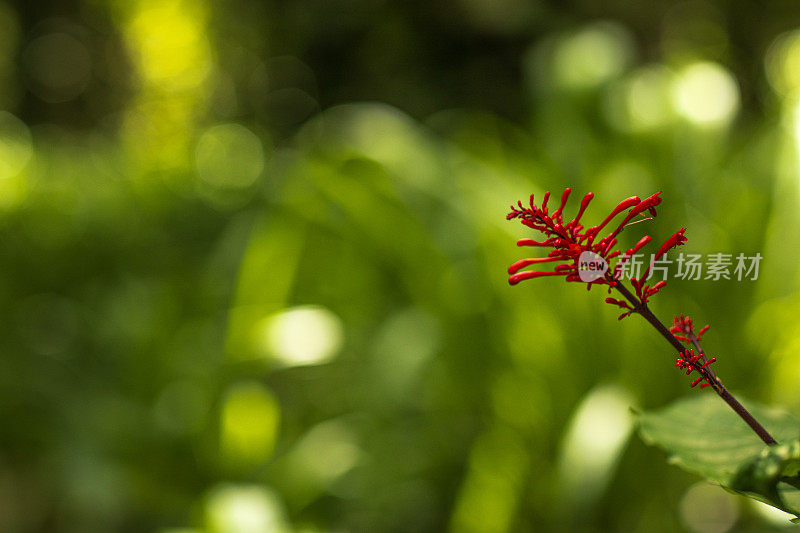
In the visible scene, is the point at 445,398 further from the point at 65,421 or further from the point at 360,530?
the point at 65,421

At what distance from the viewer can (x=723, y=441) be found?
0.16 metres

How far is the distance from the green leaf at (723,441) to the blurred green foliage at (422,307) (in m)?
0.45

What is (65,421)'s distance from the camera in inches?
46.3

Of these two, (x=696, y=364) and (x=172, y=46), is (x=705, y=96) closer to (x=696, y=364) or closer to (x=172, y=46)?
(x=696, y=364)

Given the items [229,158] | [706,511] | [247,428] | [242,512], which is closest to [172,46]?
[229,158]

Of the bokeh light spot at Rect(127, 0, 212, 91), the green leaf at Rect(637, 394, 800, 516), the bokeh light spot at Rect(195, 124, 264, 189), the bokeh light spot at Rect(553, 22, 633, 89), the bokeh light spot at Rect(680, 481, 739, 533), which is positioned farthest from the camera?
the bokeh light spot at Rect(127, 0, 212, 91)

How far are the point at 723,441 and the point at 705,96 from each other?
801 mm

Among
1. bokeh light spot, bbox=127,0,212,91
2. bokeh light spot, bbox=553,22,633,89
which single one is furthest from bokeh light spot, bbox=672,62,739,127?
bokeh light spot, bbox=127,0,212,91

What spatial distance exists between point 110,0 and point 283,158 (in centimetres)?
393

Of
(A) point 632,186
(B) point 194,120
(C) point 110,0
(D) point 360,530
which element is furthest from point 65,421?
(C) point 110,0

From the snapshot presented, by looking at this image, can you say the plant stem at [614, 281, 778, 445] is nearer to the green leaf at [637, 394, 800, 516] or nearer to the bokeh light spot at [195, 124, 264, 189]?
the green leaf at [637, 394, 800, 516]

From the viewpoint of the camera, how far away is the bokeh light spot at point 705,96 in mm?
831

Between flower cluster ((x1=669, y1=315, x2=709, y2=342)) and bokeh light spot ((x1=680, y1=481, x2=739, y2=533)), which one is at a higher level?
bokeh light spot ((x1=680, y1=481, x2=739, y2=533))

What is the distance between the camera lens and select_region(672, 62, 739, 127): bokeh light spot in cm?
83
